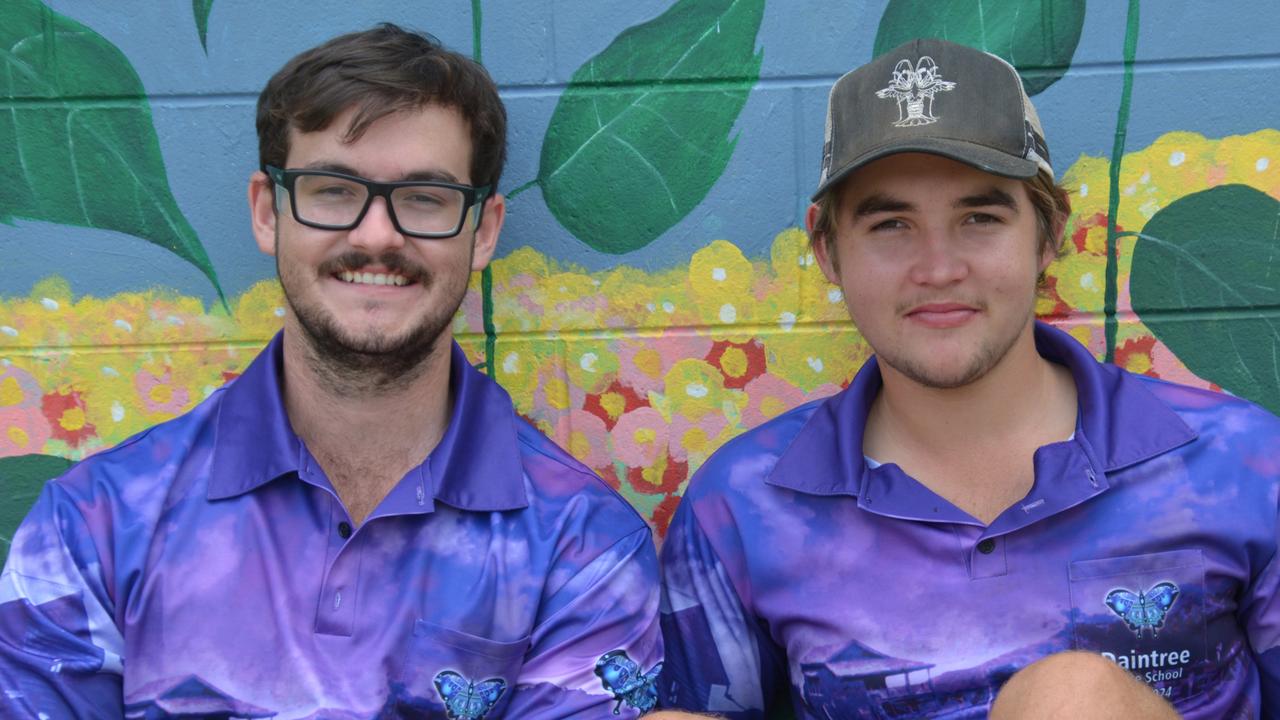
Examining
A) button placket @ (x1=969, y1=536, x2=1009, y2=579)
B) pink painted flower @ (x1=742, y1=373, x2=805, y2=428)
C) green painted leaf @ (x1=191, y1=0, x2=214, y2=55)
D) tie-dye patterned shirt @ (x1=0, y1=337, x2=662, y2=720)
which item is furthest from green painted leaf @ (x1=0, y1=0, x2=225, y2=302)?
button placket @ (x1=969, y1=536, x2=1009, y2=579)

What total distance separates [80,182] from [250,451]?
0.92 m

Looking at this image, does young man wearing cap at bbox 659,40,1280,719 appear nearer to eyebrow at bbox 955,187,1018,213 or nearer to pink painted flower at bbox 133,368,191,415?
eyebrow at bbox 955,187,1018,213

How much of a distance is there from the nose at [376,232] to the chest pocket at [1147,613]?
145 cm

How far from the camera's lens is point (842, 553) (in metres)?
2.36

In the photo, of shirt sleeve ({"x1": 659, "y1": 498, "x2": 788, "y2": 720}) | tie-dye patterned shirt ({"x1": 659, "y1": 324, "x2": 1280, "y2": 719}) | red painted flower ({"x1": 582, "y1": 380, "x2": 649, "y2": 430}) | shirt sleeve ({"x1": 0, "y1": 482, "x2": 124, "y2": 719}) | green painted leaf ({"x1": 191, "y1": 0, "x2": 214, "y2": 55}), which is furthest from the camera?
red painted flower ({"x1": 582, "y1": 380, "x2": 649, "y2": 430})

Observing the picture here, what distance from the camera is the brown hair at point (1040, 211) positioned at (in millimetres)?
2352

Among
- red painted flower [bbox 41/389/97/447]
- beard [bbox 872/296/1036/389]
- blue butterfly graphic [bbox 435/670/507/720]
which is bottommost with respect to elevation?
blue butterfly graphic [bbox 435/670/507/720]

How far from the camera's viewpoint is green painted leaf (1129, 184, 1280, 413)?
280 cm

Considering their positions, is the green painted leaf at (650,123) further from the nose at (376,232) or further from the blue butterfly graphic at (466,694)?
the blue butterfly graphic at (466,694)

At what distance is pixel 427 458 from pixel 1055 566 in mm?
1238

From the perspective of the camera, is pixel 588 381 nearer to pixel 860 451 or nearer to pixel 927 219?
pixel 860 451

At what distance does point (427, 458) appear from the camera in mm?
2391

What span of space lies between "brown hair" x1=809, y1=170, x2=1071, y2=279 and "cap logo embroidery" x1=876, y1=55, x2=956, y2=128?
193mm

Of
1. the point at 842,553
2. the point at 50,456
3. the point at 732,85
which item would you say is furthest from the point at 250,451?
the point at 732,85
